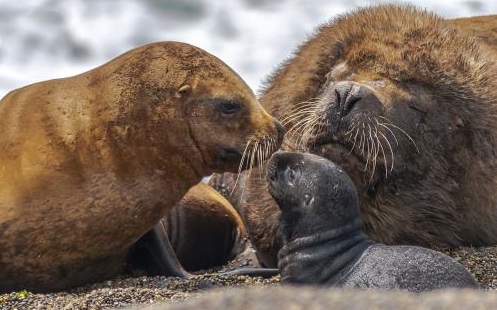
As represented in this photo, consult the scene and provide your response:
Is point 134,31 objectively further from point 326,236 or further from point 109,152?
point 326,236

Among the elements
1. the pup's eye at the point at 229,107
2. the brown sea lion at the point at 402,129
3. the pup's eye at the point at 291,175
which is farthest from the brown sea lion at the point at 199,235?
the pup's eye at the point at 291,175

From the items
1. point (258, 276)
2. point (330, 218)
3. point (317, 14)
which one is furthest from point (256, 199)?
point (317, 14)

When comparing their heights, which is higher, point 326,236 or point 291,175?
point 291,175

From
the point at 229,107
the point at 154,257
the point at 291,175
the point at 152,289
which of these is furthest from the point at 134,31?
the point at 152,289

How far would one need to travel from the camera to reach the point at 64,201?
655 cm

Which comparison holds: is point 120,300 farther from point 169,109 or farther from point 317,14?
point 317,14

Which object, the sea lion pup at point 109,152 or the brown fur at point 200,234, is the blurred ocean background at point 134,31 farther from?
the sea lion pup at point 109,152

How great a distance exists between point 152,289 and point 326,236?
908mm

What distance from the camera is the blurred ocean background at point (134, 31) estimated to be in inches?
544

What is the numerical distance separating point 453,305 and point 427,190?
14.3 feet

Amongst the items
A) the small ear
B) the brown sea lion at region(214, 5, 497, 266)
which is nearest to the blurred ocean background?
the brown sea lion at region(214, 5, 497, 266)

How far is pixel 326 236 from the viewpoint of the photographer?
6367 millimetres

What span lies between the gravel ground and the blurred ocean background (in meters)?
6.67

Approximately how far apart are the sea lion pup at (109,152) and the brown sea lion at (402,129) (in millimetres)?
460
